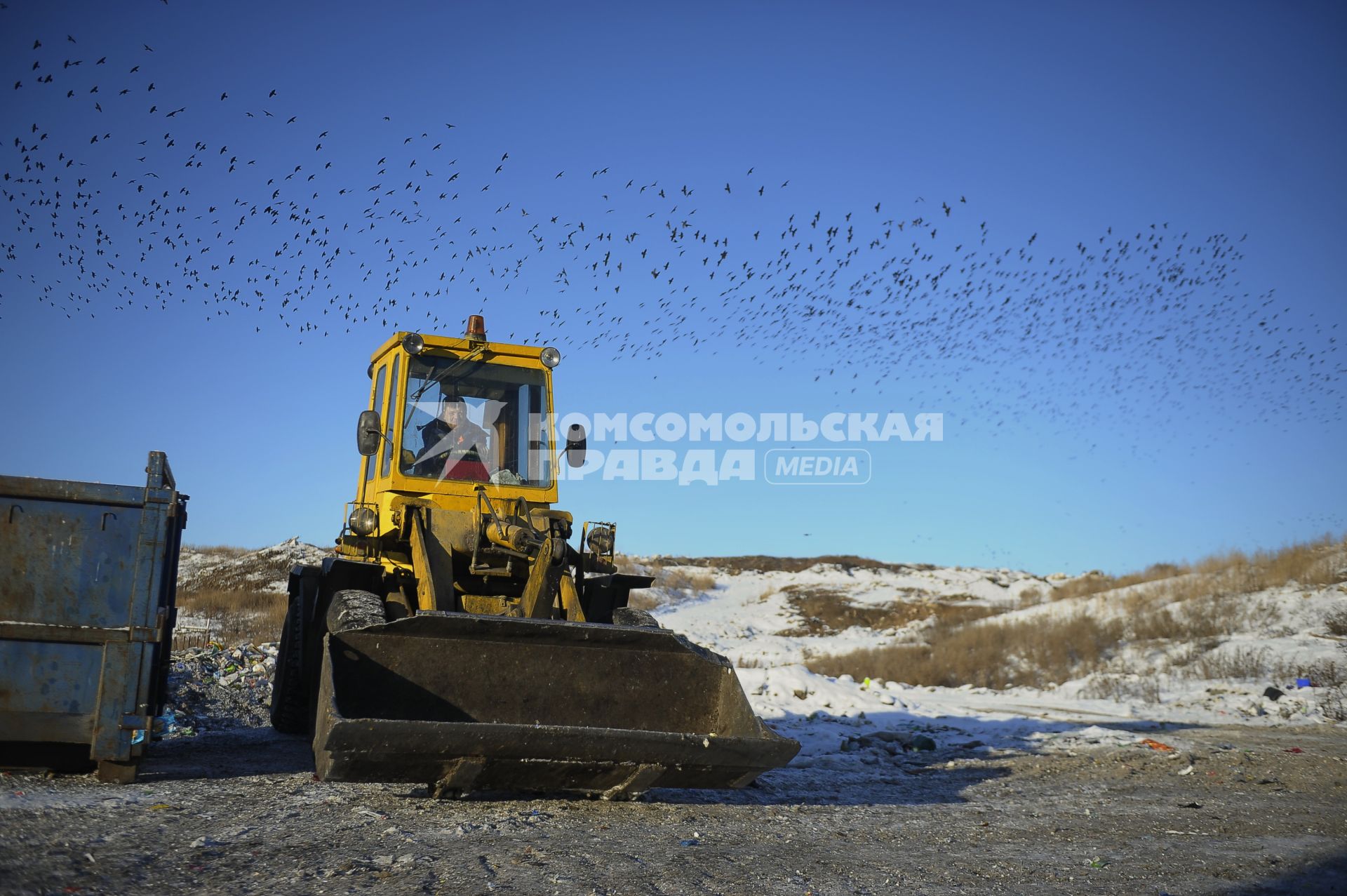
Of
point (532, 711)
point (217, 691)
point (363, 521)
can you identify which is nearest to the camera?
point (532, 711)

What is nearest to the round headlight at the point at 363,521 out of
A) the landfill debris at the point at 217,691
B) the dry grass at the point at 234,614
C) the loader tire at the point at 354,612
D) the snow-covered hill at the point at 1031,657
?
the loader tire at the point at 354,612

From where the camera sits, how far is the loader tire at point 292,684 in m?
8.20

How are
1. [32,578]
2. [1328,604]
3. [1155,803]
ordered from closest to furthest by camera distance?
[32,578]
[1155,803]
[1328,604]

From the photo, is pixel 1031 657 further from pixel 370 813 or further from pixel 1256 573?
pixel 370 813

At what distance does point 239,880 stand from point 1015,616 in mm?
21918

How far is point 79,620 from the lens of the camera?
19.2 ft

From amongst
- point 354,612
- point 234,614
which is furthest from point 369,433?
point 234,614

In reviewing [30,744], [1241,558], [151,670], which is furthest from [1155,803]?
[1241,558]

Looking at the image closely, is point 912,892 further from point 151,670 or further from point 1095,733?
point 1095,733

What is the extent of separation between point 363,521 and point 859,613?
78.1 feet

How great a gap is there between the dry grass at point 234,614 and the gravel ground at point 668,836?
7581mm

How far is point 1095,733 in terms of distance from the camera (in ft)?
35.5

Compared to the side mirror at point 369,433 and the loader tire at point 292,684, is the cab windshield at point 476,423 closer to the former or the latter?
the side mirror at point 369,433

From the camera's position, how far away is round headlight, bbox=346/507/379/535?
25.0 feet
